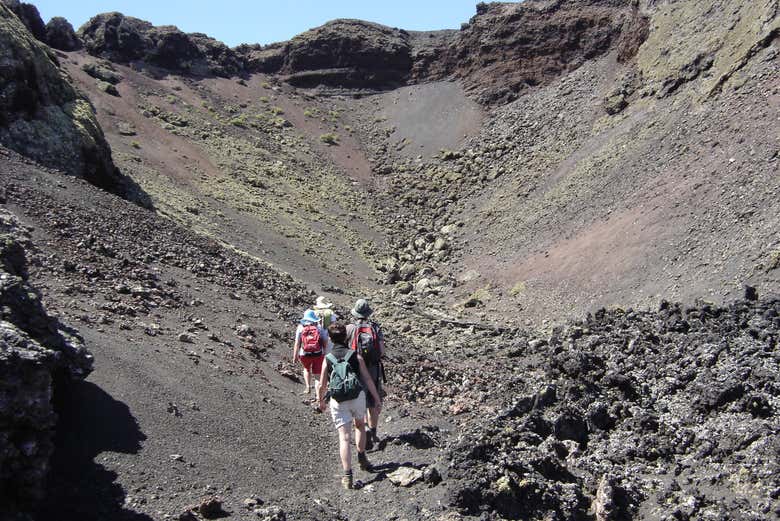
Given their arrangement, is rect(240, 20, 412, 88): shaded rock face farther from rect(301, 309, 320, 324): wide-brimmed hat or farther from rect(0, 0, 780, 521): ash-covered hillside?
rect(301, 309, 320, 324): wide-brimmed hat

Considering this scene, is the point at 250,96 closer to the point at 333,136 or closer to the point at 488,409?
the point at 333,136

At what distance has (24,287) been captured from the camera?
5.96m

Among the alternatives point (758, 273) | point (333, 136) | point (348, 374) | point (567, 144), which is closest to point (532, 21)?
point (333, 136)

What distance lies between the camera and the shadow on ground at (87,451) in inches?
206

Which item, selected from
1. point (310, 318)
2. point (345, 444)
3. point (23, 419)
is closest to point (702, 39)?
point (310, 318)

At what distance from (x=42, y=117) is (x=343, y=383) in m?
15.9

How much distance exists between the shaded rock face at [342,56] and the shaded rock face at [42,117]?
3229cm

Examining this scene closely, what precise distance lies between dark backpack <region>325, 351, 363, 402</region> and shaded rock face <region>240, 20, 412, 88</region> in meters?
45.7

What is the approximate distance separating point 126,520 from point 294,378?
17.5 ft

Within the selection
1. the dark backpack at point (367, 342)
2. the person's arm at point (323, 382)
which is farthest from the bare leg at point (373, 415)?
the dark backpack at point (367, 342)

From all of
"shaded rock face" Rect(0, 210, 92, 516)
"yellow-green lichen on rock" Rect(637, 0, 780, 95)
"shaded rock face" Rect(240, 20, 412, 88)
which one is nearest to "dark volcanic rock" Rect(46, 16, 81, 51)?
"shaded rock face" Rect(240, 20, 412, 88)

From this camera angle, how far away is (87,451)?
19.6ft

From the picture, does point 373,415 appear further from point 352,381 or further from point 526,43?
point 526,43

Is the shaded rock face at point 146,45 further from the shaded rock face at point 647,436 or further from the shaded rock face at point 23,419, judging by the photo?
the shaded rock face at point 23,419
